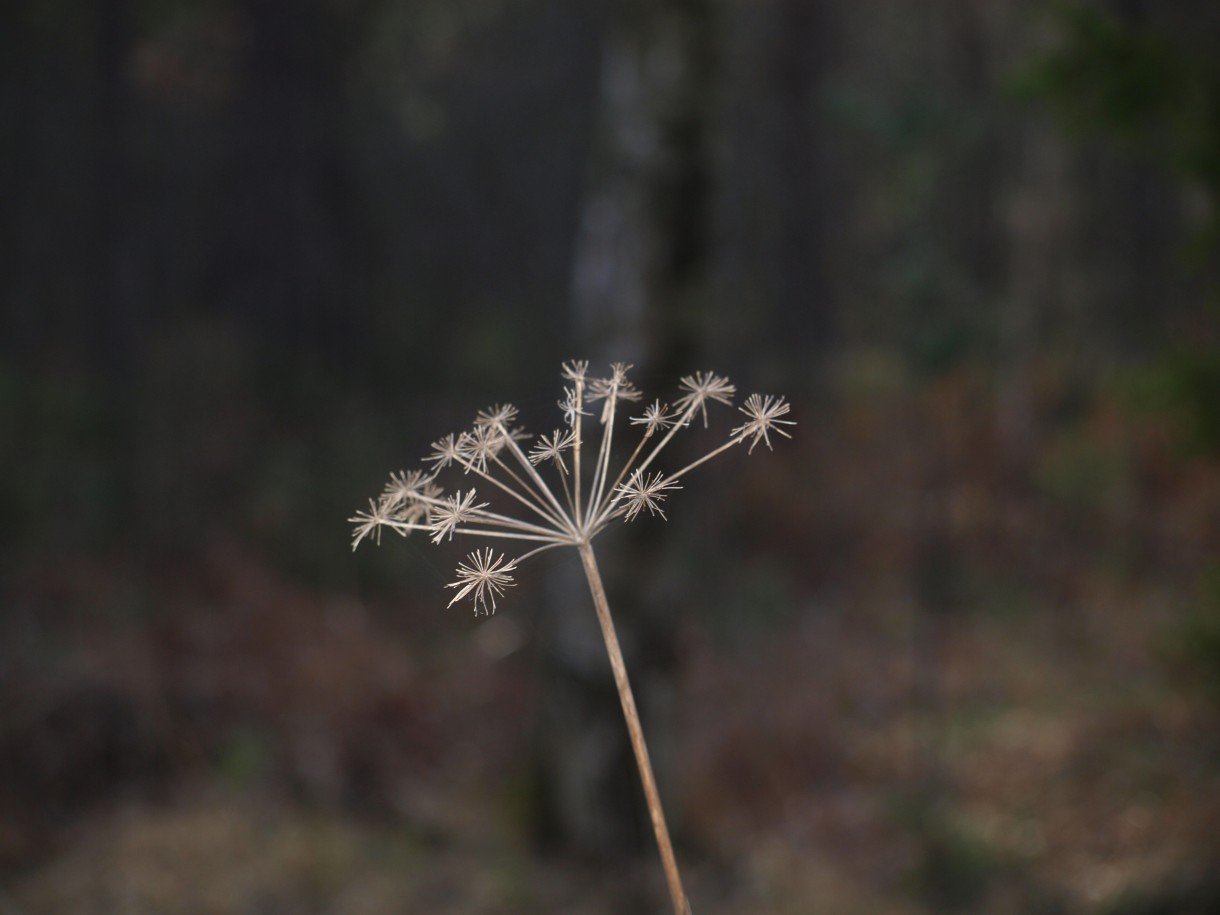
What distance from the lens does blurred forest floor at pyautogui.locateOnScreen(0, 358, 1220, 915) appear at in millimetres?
5816

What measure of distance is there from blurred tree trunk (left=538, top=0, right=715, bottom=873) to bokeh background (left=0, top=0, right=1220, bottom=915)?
0.03m

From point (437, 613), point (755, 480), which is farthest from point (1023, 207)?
point (437, 613)

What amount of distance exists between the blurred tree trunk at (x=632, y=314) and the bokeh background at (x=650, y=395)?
0.10 ft

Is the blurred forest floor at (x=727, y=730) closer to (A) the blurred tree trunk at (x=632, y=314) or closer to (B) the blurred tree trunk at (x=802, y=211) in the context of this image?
(A) the blurred tree trunk at (x=632, y=314)

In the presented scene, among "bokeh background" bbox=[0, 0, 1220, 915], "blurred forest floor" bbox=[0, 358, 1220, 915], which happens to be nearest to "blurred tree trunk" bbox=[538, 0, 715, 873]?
"bokeh background" bbox=[0, 0, 1220, 915]

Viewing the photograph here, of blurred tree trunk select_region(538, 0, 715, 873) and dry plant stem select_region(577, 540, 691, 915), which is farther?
blurred tree trunk select_region(538, 0, 715, 873)

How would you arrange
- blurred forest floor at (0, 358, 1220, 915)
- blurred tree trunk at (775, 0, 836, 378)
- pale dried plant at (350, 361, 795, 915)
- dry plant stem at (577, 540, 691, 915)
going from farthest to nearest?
blurred tree trunk at (775, 0, 836, 378) → blurred forest floor at (0, 358, 1220, 915) → pale dried plant at (350, 361, 795, 915) → dry plant stem at (577, 540, 691, 915)

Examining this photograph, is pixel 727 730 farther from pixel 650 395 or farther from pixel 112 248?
pixel 112 248

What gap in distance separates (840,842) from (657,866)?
1718 mm

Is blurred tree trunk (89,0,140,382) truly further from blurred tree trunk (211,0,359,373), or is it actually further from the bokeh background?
blurred tree trunk (211,0,359,373)

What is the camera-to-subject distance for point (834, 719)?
365 inches

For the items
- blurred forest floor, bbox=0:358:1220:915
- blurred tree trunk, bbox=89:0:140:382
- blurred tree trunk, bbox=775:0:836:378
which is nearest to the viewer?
blurred forest floor, bbox=0:358:1220:915

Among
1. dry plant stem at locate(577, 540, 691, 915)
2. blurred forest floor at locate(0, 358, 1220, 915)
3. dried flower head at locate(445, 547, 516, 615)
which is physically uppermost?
blurred forest floor at locate(0, 358, 1220, 915)

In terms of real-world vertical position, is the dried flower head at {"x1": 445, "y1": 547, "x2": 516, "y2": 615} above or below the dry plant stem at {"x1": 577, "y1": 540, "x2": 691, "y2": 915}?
above
